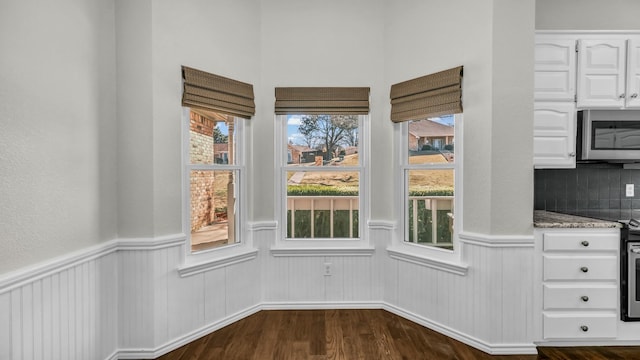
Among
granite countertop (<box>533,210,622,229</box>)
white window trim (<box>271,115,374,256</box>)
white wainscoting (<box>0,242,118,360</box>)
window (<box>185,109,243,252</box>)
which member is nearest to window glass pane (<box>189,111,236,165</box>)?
window (<box>185,109,243,252</box>)

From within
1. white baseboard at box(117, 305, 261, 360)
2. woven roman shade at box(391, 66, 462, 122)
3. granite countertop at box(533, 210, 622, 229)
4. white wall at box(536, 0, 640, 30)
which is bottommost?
white baseboard at box(117, 305, 261, 360)

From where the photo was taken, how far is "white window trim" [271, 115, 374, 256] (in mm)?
3451

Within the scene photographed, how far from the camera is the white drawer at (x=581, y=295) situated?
2.68 meters

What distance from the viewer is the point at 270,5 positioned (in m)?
3.40

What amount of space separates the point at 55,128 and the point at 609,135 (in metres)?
3.97

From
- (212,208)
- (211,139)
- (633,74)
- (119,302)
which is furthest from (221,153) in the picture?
(633,74)

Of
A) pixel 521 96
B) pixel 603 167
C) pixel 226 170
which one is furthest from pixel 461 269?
pixel 226 170

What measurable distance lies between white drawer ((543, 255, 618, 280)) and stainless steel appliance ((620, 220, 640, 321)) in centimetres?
7

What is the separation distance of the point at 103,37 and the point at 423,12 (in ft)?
8.30

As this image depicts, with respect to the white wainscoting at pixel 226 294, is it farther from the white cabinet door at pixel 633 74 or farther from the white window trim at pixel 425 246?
the white cabinet door at pixel 633 74

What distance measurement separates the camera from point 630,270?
265 cm

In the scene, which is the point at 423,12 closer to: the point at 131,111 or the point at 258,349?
the point at 131,111

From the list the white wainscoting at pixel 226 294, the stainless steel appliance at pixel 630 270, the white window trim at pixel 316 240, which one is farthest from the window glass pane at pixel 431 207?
the stainless steel appliance at pixel 630 270

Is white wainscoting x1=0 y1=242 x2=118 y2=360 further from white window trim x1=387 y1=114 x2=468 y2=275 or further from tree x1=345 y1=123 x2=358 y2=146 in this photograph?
white window trim x1=387 y1=114 x2=468 y2=275
